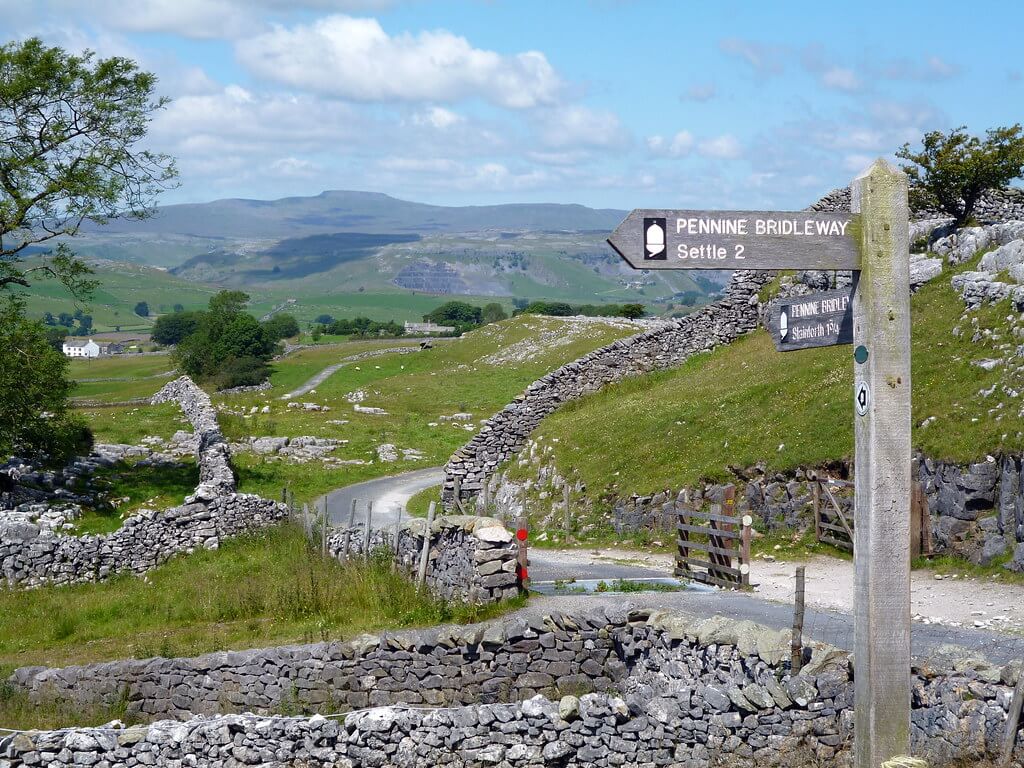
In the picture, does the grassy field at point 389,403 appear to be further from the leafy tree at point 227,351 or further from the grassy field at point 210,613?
the grassy field at point 210,613

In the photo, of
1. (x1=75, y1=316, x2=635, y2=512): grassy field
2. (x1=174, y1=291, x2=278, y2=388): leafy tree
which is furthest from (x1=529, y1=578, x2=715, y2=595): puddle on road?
(x1=174, y1=291, x2=278, y2=388): leafy tree

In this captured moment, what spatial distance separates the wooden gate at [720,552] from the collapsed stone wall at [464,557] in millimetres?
3750

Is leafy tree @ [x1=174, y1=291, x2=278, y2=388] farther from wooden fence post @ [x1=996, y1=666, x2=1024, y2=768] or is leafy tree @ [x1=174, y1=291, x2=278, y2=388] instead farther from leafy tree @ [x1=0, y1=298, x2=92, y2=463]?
wooden fence post @ [x1=996, y1=666, x2=1024, y2=768]

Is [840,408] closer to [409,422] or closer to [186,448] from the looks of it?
[186,448]

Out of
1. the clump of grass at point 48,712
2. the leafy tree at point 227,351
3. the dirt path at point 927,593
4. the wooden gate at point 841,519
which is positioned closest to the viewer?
the dirt path at point 927,593

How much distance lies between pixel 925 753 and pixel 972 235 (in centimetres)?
2344

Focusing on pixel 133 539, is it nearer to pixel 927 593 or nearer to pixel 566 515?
pixel 566 515

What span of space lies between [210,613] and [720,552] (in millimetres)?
9179

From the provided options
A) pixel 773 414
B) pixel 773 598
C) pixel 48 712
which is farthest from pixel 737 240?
pixel 773 414

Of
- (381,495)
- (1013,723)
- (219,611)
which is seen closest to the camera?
(1013,723)

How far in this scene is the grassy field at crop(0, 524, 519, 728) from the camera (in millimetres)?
17781

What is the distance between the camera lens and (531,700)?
1330 cm

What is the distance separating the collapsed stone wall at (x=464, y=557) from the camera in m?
17.5

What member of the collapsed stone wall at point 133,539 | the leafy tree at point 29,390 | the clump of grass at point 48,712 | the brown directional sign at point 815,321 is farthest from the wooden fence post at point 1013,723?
the leafy tree at point 29,390
